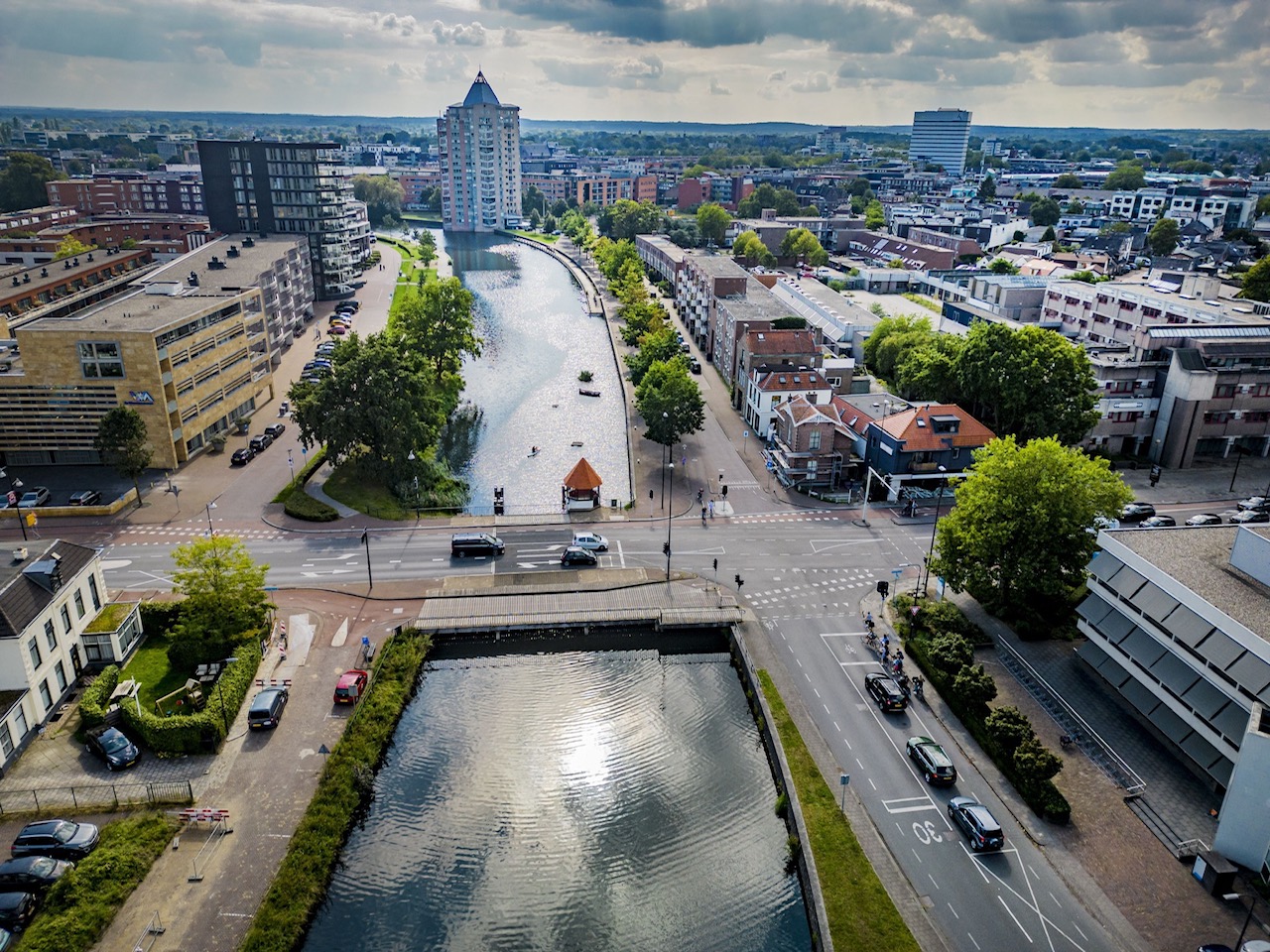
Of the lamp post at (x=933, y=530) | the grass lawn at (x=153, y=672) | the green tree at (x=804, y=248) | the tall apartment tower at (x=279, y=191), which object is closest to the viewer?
the grass lawn at (x=153, y=672)

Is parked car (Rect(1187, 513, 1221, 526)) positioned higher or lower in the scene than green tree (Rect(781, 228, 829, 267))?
lower

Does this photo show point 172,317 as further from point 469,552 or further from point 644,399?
point 644,399

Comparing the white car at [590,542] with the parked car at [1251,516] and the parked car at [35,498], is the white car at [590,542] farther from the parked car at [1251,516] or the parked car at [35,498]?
the parked car at [1251,516]

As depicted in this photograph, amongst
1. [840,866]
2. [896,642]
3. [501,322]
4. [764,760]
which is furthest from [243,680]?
[501,322]

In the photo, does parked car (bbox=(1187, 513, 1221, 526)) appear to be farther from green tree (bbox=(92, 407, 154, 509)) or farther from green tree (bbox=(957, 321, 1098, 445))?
green tree (bbox=(92, 407, 154, 509))

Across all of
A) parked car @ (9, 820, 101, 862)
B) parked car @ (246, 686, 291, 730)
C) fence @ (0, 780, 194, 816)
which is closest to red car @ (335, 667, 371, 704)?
parked car @ (246, 686, 291, 730)

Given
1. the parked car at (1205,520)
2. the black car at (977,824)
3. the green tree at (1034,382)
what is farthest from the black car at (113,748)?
the parked car at (1205,520)

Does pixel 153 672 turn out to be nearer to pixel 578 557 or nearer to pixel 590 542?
pixel 578 557
